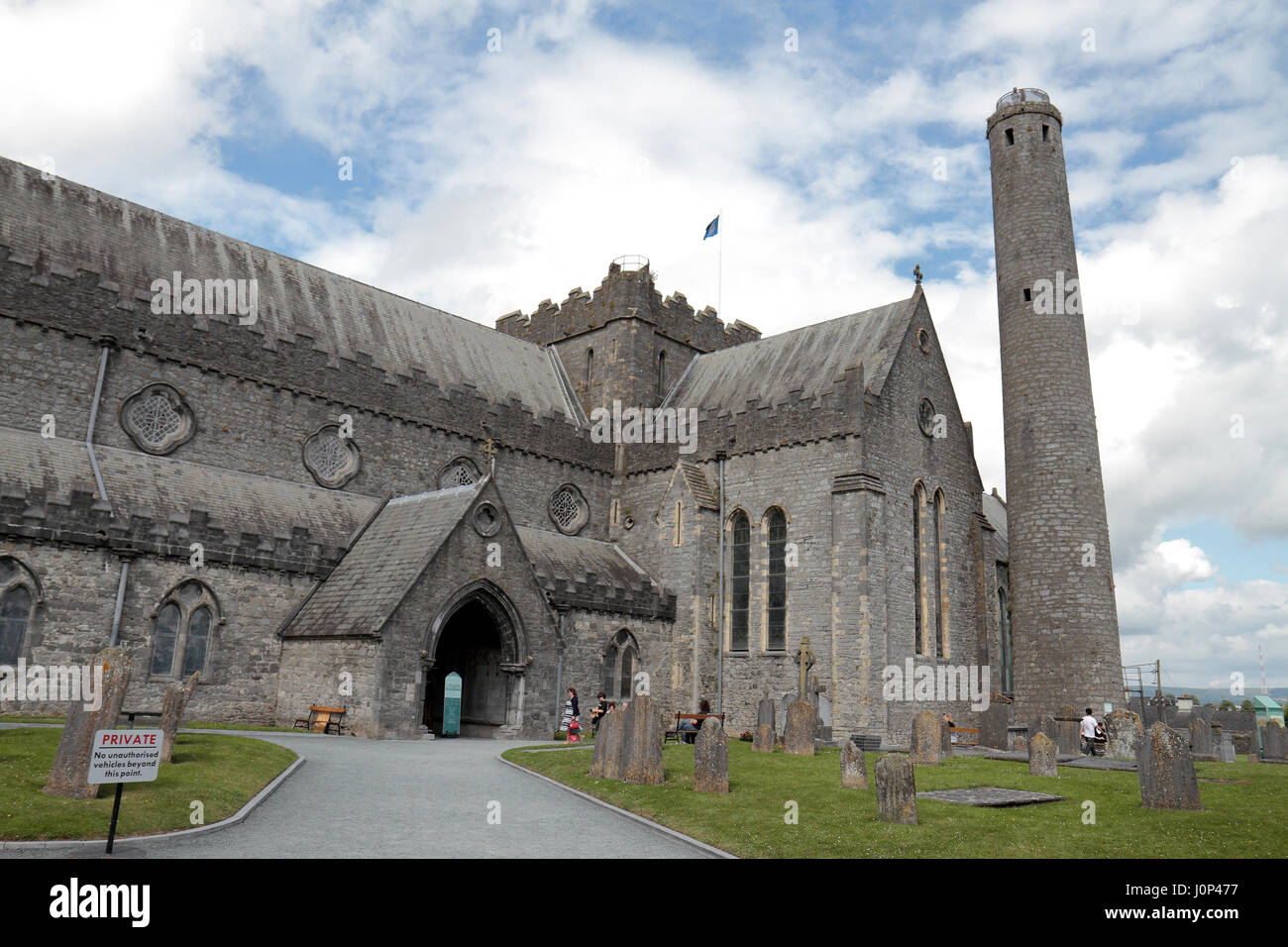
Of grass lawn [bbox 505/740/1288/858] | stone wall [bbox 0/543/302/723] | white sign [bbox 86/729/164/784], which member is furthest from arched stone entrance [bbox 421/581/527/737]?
white sign [bbox 86/729/164/784]

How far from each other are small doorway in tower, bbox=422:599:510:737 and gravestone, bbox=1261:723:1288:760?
2121 centimetres

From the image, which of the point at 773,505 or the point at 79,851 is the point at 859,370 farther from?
the point at 79,851

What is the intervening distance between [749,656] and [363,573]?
1200 cm

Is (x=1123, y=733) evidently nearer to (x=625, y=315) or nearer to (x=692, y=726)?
(x=692, y=726)

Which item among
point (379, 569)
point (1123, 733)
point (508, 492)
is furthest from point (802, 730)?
point (508, 492)

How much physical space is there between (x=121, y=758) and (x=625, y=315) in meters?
28.4

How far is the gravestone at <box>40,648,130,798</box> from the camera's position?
1041 cm

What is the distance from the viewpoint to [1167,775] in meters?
13.2

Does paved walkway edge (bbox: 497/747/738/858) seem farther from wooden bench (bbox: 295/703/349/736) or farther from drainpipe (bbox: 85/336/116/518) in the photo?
drainpipe (bbox: 85/336/116/518)

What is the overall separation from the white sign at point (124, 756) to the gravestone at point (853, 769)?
9839 millimetres

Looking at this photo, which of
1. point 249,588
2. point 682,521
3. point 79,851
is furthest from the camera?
point 682,521

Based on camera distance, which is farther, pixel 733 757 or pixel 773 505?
pixel 773 505

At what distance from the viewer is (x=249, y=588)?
22062 millimetres
